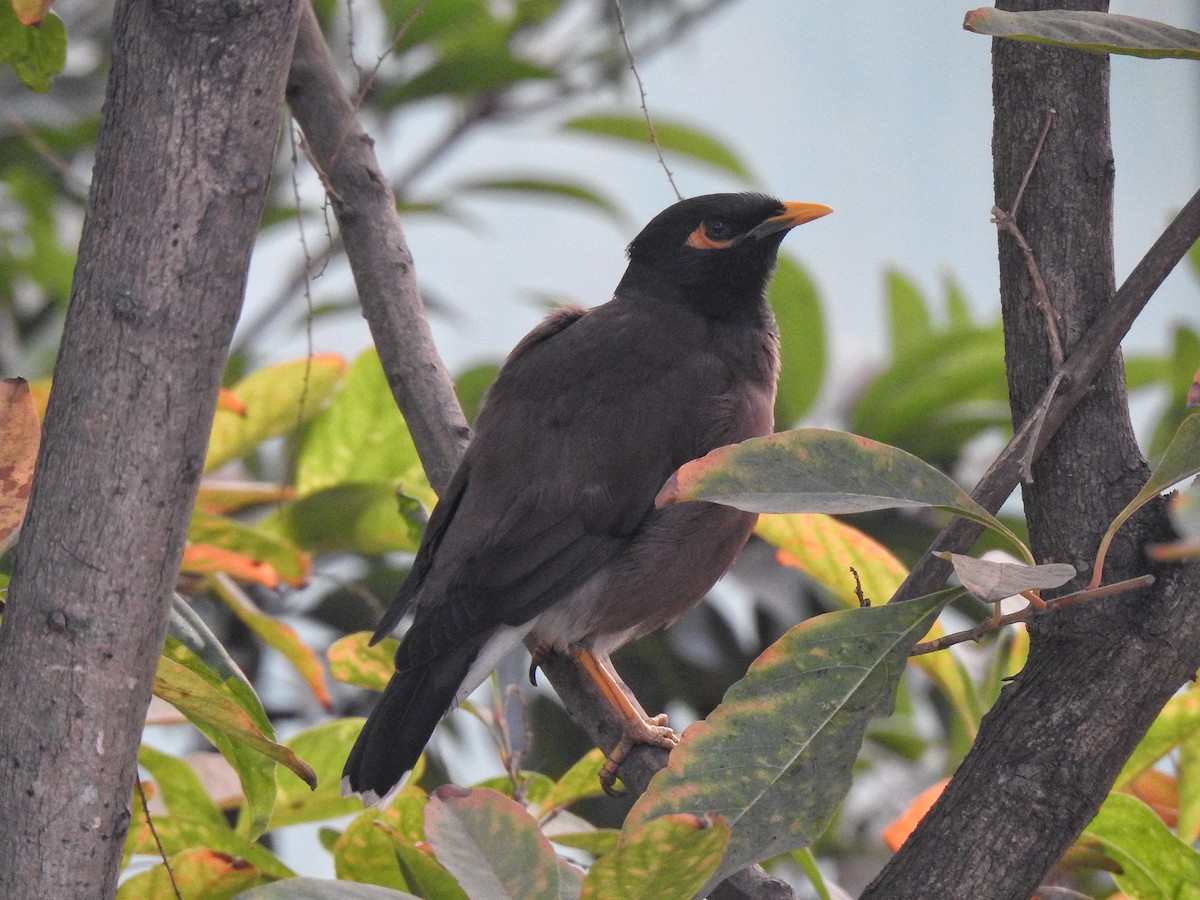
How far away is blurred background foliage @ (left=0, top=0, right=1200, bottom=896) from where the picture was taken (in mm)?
1776

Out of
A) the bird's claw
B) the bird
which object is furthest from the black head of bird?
the bird's claw

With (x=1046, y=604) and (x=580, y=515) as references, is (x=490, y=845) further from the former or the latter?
(x=580, y=515)

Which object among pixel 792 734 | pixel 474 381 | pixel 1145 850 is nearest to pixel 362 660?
pixel 792 734

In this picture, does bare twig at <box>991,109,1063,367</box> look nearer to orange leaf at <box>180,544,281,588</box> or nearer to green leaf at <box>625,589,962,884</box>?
green leaf at <box>625,589,962,884</box>

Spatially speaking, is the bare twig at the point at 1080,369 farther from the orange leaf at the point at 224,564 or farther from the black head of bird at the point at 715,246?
the black head of bird at the point at 715,246

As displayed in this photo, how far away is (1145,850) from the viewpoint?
3.55 ft

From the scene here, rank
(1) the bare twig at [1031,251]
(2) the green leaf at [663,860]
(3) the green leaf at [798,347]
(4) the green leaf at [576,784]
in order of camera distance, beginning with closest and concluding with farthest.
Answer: (2) the green leaf at [663,860], (1) the bare twig at [1031,251], (4) the green leaf at [576,784], (3) the green leaf at [798,347]

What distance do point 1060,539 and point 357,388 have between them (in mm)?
1109

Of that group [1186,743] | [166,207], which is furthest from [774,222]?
[166,207]

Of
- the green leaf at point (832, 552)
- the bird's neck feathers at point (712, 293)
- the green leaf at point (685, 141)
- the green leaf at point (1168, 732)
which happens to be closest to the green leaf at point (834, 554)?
the green leaf at point (832, 552)

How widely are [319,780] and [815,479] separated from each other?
32.3 inches

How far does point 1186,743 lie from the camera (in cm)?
127

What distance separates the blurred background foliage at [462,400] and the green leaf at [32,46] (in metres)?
0.41

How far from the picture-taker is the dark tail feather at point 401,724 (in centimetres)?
126
